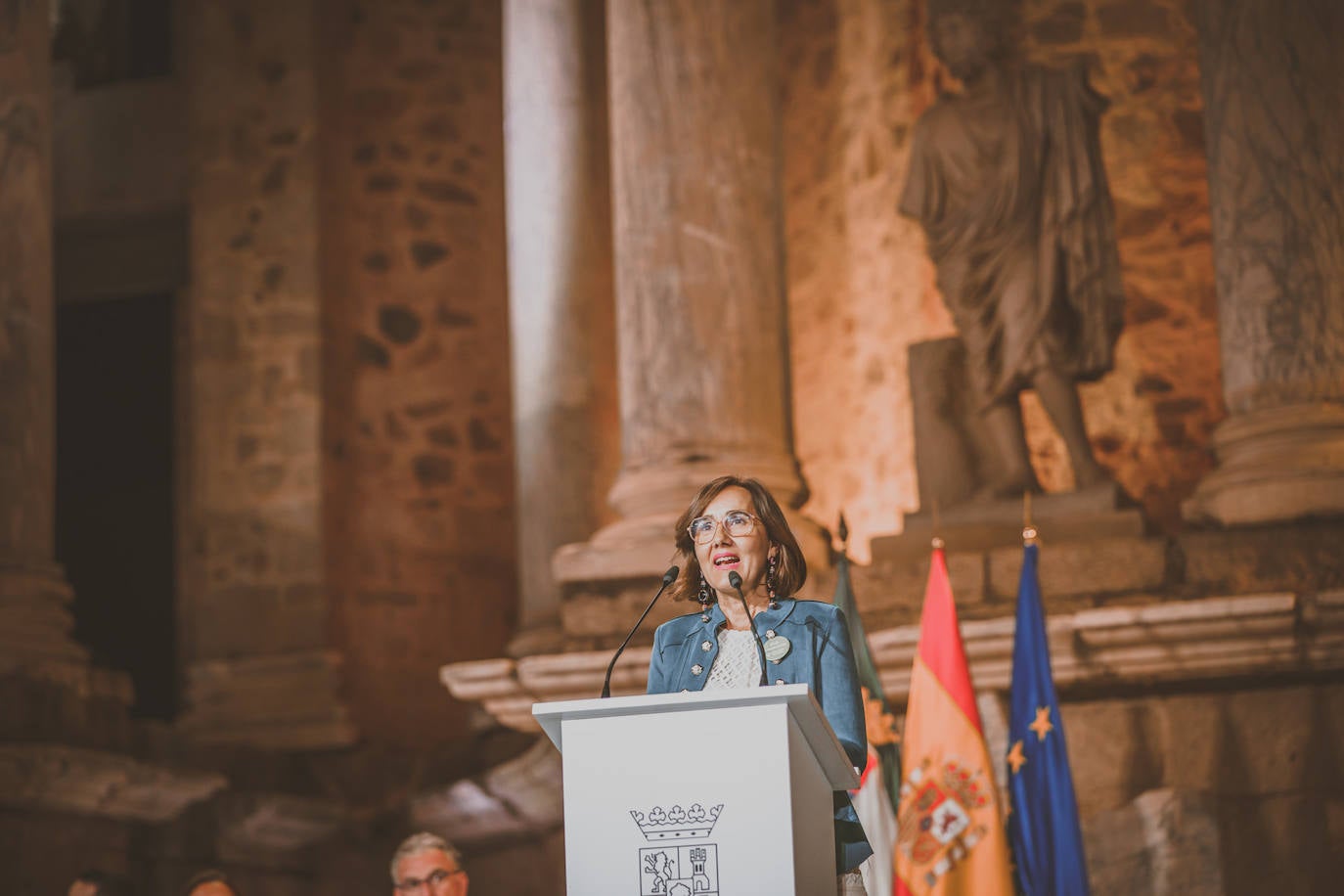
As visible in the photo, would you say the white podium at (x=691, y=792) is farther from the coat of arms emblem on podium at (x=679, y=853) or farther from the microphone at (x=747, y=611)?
the microphone at (x=747, y=611)

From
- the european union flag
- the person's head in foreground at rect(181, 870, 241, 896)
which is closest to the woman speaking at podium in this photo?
the person's head in foreground at rect(181, 870, 241, 896)

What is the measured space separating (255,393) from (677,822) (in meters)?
8.04

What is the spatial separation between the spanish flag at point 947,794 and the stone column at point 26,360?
11.8ft

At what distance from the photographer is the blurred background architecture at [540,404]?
237 inches

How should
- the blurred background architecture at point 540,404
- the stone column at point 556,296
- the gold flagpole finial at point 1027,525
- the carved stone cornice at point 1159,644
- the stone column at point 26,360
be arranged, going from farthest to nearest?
the stone column at point 556,296 → the stone column at point 26,360 → the blurred background architecture at point 540,404 → the carved stone cornice at point 1159,644 → the gold flagpole finial at point 1027,525

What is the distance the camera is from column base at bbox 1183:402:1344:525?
6.09m

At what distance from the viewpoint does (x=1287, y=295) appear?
20.9 feet

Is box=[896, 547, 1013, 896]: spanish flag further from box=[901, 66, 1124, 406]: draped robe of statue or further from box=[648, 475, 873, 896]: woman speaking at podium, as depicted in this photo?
box=[648, 475, 873, 896]: woman speaking at podium

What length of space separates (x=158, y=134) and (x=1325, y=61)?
7.11m

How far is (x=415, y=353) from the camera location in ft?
35.3

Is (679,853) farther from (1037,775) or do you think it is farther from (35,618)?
(35,618)

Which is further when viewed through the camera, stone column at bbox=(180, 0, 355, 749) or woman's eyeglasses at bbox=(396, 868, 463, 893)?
stone column at bbox=(180, 0, 355, 749)

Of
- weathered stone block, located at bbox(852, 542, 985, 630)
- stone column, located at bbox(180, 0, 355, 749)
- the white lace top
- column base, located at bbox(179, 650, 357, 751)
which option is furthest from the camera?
stone column, located at bbox(180, 0, 355, 749)

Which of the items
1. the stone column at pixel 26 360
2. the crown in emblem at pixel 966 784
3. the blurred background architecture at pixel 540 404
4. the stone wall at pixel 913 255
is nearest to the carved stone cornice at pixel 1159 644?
the blurred background architecture at pixel 540 404
